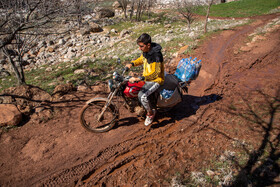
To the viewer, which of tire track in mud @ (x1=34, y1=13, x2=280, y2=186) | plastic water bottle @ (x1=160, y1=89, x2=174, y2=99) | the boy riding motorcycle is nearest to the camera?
tire track in mud @ (x1=34, y1=13, x2=280, y2=186)

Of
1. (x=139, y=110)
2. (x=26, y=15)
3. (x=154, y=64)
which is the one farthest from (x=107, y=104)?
(x=26, y=15)

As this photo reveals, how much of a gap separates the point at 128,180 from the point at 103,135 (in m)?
1.54

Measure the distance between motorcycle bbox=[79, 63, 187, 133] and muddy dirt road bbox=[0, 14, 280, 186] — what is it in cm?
31

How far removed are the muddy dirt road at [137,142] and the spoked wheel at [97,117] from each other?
20 centimetres

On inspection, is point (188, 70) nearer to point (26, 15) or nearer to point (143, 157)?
point (143, 157)

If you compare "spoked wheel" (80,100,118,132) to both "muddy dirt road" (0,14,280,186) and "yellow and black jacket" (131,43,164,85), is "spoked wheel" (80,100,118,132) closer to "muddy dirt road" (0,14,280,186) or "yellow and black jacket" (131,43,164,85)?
"muddy dirt road" (0,14,280,186)

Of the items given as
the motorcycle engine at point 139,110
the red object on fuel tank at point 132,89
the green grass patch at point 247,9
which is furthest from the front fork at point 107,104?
the green grass patch at point 247,9

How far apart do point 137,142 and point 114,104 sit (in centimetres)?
115

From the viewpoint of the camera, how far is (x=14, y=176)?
340 centimetres

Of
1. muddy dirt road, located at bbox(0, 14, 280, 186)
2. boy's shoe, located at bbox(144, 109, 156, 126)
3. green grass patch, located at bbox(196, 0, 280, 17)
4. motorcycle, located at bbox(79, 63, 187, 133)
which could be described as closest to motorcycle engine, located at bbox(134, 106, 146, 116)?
motorcycle, located at bbox(79, 63, 187, 133)

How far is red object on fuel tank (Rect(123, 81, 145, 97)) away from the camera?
4.15 m

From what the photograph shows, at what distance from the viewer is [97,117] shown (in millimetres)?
4488

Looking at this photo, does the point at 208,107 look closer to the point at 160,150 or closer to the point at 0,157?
the point at 160,150

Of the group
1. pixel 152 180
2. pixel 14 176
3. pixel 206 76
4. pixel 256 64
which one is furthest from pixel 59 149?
pixel 256 64
